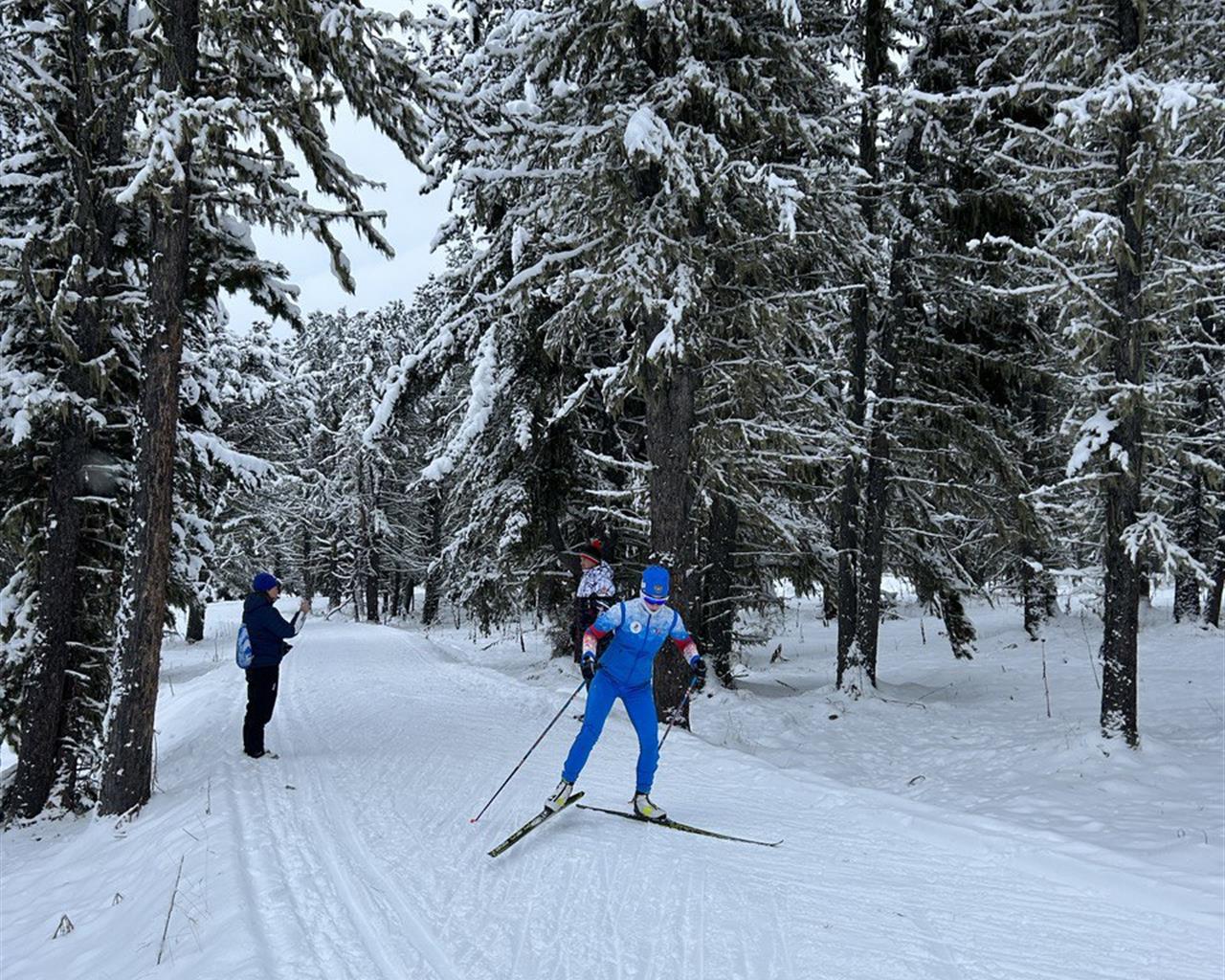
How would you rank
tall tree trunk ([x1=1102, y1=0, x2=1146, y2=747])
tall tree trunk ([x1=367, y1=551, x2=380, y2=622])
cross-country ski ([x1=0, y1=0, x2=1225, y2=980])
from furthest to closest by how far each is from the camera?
tall tree trunk ([x1=367, y1=551, x2=380, y2=622]), tall tree trunk ([x1=1102, y1=0, x2=1146, y2=747]), cross-country ski ([x1=0, y1=0, x2=1225, y2=980])

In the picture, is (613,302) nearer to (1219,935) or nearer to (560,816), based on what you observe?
(560,816)

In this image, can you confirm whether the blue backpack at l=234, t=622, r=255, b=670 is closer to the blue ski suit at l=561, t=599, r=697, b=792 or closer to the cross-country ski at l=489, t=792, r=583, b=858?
the cross-country ski at l=489, t=792, r=583, b=858

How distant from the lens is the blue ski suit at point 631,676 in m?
6.68

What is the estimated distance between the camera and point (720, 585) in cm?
1511

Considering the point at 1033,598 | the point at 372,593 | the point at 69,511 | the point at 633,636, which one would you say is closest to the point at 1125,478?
the point at 633,636

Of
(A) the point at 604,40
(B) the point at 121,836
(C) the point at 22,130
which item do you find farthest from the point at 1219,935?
(C) the point at 22,130

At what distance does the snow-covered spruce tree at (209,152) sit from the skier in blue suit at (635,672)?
4.70m

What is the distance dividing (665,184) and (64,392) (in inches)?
301

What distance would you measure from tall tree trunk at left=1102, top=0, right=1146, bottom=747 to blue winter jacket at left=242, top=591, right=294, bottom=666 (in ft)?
34.1

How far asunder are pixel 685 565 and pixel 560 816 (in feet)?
15.5

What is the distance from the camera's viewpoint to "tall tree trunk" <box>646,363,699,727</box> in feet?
35.4

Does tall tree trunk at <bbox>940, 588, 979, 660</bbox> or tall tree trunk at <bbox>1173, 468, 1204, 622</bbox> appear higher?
tall tree trunk at <bbox>1173, 468, 1204, 622</bbox>

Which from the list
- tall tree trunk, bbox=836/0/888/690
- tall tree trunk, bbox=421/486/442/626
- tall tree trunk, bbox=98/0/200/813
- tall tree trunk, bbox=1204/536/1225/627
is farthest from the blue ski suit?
tall tree trunk, bbox=421/486/442/626

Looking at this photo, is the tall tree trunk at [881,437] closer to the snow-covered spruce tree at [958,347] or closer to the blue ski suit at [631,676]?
the snow-covered spruce tree at [958,347]
